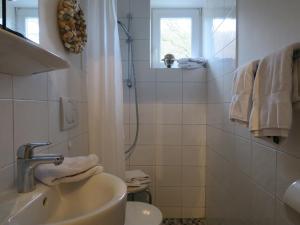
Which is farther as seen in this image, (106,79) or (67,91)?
(106,79)

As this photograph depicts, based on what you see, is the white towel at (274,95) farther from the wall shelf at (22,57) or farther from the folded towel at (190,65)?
the folded towel at (190,65)

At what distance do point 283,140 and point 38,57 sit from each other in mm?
942

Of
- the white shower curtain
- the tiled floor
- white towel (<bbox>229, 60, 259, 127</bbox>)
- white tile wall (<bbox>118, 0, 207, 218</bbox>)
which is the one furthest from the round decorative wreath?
the tiled floor

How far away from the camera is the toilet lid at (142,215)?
1.53 meters

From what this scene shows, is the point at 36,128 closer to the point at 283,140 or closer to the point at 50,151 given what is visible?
the point at 50,151

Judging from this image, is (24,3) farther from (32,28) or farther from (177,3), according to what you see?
(177,3)

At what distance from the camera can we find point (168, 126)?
2.35m

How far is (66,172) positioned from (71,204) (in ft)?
0.55

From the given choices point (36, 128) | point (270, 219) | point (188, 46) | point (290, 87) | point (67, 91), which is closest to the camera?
point (290, 87)

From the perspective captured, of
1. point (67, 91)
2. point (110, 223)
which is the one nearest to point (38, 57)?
point (110, 223)

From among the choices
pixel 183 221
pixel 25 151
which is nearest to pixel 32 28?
pixel 25 151

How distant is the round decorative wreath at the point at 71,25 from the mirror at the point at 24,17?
0.69 feet

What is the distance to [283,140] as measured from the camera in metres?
0.98

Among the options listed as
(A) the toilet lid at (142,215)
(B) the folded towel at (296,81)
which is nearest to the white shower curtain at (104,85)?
(A) the toilet lid at (142,215)
